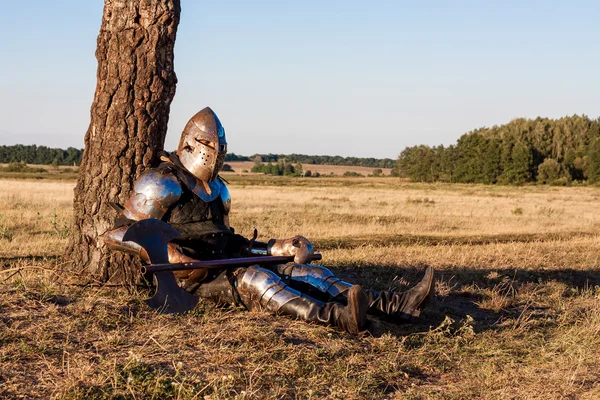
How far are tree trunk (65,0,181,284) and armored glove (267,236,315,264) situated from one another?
1479 millimetres

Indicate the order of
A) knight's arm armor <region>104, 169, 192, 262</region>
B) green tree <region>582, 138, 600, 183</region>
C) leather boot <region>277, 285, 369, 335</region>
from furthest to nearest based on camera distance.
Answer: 1. green tree <region>582, 138, 600, 183</region>
2. knight's arm armor <region>104, 169, 192, 262</region>
3. leather boot <region>277, 285, 369, 335</region>

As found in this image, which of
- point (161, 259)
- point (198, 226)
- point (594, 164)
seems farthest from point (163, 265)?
point (594, 164)

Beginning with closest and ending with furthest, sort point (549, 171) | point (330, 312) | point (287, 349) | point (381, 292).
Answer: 1. point (287, 349)
2. point (330, 312)
3. point (381, 292)
4. point (549, 171)

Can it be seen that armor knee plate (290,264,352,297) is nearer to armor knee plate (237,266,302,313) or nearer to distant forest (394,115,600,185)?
armor knee plate (237,266,302,313)

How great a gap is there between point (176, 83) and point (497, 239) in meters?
10.7

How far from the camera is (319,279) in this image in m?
6.22

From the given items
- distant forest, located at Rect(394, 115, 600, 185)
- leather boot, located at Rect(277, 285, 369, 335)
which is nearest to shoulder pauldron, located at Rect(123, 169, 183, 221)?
leather boot, located at Rect(277, 285, 369, 335)

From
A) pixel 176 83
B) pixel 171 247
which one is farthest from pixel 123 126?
pixel 171 247

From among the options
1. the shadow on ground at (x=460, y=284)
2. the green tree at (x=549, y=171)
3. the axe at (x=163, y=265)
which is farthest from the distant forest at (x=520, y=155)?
the axe at (x=163, y=265)

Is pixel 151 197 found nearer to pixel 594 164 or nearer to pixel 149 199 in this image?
pixel 149 199

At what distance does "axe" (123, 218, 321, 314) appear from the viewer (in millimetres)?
5500

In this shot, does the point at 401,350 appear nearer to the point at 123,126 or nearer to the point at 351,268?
the point at 123,126

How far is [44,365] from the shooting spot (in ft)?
14.1

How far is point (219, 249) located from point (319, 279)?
38.7 inches
